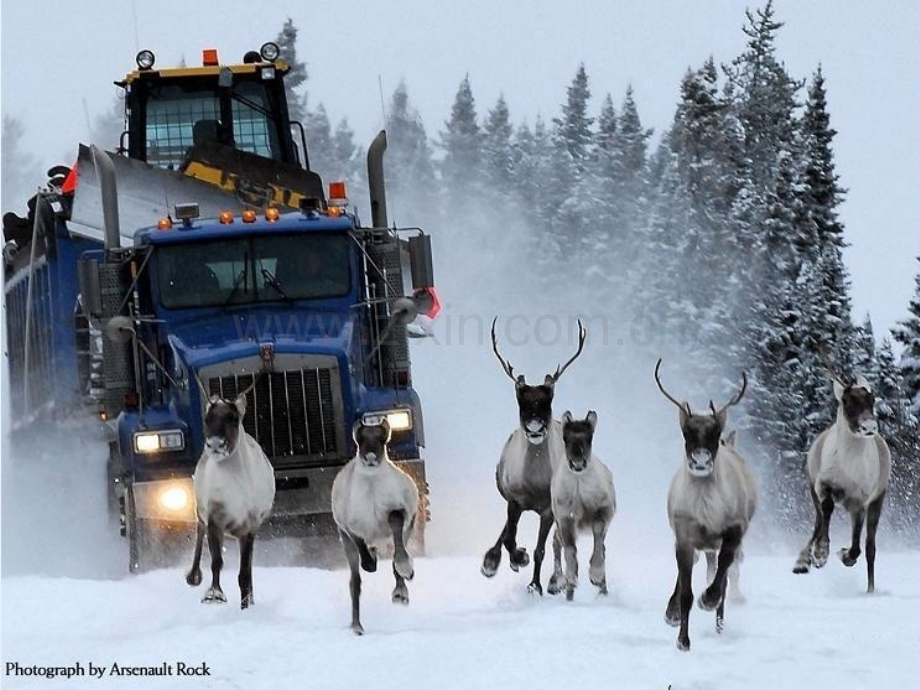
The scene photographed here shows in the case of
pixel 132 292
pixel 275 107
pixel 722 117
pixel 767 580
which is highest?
pixel 722 117

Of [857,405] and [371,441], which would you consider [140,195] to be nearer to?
[371,441]

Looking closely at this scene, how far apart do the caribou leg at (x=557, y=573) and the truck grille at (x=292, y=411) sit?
3436mm

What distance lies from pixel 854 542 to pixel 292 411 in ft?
17.6

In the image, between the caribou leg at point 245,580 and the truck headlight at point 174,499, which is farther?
the truck headlight at point 174,499

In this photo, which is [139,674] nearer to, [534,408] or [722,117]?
[534,408]

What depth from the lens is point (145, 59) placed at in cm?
2197

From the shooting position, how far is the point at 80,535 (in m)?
21.1

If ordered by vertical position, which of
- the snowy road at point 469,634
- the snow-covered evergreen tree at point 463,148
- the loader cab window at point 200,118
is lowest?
the snowy road at point 469,634

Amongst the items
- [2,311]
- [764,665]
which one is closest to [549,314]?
[2,311]

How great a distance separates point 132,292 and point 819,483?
6838 mm

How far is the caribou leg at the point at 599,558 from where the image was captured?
14133 millimetres

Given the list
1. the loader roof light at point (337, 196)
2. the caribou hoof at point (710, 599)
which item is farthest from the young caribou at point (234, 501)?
the loader roof light at point (337, 196)

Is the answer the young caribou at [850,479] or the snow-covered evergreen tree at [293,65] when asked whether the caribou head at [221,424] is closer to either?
the young caribou at [850,479]

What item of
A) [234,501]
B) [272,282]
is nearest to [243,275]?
[272,282]
